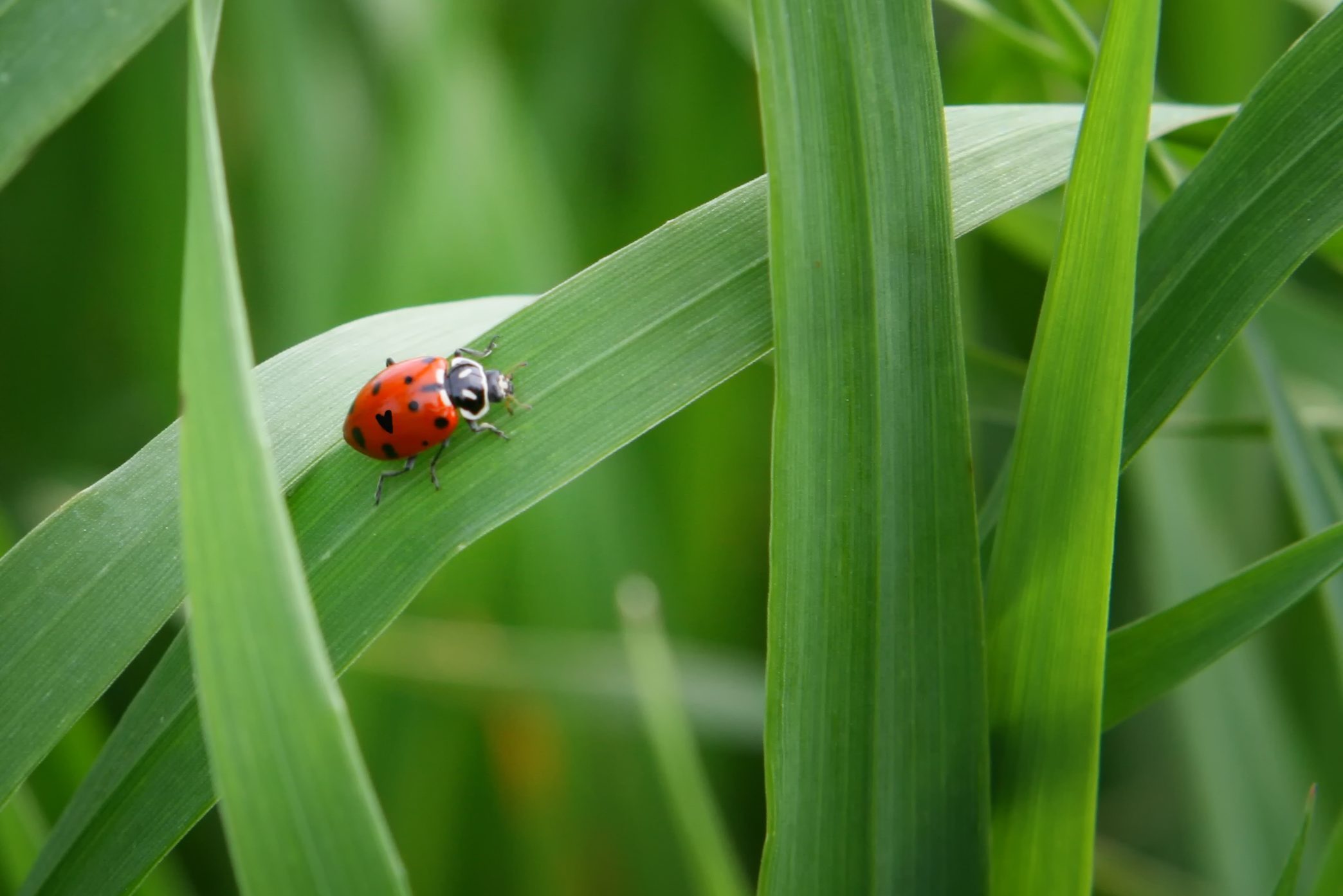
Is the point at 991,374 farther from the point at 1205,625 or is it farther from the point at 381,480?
the point at 381,480

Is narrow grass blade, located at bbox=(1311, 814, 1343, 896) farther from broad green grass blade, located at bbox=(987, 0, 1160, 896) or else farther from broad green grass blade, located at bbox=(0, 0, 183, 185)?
broad green grass blade, located at bbox=(0, 0, 183, 185)

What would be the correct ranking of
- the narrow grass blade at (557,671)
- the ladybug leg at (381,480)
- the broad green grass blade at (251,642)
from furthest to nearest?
1. the narrow grass blade at (557,671)
2. the ladybug leg at (381,480)
3. the broad green grass blade at (251,642)

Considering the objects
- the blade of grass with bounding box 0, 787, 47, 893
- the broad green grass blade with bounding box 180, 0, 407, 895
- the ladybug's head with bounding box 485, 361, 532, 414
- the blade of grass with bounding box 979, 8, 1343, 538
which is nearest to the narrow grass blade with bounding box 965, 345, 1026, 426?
the blade of grass with bounding box 979, 8, 1343, 538

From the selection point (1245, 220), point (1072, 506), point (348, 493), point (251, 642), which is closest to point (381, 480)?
point (348, 493)

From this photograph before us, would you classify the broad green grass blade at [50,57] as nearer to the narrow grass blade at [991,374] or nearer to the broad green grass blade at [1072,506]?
the broad green grass blade at [1072,506]

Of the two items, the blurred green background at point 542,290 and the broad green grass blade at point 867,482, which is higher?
the blurred green background at point 542,290

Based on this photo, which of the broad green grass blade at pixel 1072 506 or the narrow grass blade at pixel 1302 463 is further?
the narrow grass blade at pixel 1302 463

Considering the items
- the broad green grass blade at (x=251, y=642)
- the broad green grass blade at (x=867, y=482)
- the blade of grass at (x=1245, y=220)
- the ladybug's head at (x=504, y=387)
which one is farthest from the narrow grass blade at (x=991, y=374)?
the broad green grass blade at (x=251, y=642)
